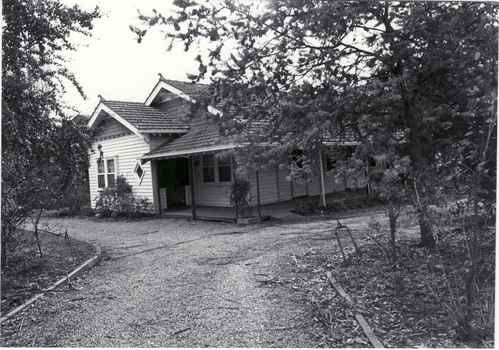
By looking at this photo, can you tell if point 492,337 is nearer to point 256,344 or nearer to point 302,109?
point 256,344

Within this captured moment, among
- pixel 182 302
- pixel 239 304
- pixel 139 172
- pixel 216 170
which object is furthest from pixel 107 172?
pixel 239 304

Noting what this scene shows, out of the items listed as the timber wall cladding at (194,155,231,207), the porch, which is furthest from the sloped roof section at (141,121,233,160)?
the porch

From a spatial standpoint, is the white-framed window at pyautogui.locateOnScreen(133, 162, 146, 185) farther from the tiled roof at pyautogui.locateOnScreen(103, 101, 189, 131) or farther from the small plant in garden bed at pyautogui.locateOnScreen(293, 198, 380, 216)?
the small plant in garden bed at pyautogui.locateOnScreen(293, 198, 380, 216)

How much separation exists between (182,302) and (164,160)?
35.1 ft

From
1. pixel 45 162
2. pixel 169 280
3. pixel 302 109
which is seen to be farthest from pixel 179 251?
pixel 302 109

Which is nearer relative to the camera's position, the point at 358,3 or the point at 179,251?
the point at 358,3

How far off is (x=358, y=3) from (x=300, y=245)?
451cm

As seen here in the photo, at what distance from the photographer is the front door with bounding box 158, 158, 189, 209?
15.1m

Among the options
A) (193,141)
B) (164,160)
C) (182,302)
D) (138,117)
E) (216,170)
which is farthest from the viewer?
(164,160)

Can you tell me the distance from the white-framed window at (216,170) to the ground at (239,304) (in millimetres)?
6704

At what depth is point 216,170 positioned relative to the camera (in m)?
14.9

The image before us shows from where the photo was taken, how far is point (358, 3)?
5074 millimetres

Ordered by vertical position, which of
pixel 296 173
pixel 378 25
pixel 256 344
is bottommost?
pixel 256 344

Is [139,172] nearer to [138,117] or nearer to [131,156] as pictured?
[131,156]
